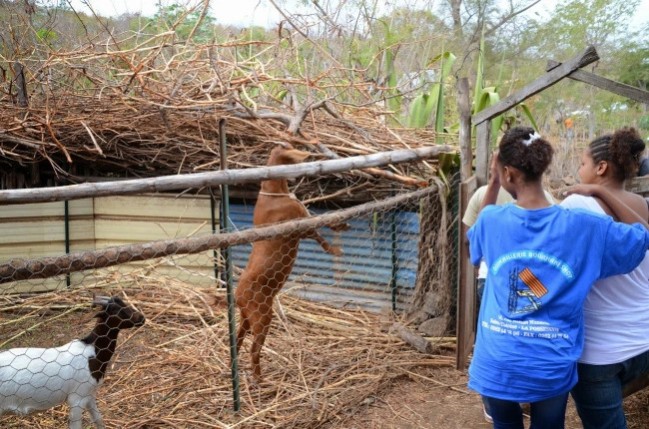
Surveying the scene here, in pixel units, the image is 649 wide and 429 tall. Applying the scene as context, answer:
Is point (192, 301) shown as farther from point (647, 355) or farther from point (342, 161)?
point (647, 355)

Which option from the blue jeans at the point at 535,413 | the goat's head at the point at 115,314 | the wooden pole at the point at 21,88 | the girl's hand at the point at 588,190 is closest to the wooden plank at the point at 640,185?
the girl's hand at the point at 588,190

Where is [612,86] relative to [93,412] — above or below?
above

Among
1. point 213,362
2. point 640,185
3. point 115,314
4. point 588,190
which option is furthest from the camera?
point 213,362

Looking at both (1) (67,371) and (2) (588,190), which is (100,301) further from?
(2) (588,190)

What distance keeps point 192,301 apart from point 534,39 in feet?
50.5

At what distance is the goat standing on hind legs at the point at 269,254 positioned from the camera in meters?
3.78

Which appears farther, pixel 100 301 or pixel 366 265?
pixel 366 265

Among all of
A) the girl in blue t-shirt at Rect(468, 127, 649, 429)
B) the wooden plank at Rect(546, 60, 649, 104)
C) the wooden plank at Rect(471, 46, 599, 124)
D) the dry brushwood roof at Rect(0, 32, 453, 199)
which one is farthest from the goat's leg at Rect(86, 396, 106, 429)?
the wooden plank at Rect(546, 60, 649, 104)

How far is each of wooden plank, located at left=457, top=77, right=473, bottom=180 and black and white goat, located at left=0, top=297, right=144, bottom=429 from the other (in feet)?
9.12

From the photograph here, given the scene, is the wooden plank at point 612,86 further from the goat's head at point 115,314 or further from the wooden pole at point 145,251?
the goat's head at point 115,314

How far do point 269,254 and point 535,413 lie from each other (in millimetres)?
2017

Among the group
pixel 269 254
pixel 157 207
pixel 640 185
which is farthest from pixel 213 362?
pixel 640 185

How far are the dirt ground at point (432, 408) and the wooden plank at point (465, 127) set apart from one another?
165 centimetres

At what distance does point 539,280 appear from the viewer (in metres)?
2.11
